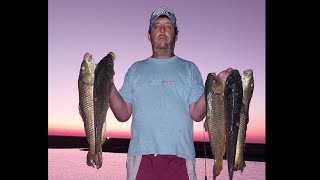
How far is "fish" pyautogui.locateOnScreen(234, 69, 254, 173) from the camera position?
13.9 ft

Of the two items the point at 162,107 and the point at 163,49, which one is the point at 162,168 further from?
the point at 163,49

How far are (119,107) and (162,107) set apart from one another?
1.84ft

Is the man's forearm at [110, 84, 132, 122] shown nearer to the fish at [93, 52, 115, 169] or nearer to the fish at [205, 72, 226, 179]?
the fish at [93, 52, 115, 169]

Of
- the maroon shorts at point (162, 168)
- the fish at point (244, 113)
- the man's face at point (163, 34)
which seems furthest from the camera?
the man's face at point (163, 34)

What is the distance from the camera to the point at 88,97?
435cm

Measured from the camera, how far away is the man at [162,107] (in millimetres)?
4520

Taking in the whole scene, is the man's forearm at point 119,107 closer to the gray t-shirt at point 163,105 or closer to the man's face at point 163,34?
the gray t-shirt at point 163,105

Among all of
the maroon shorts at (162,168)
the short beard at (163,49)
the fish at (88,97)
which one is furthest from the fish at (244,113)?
the fish at (88,97)

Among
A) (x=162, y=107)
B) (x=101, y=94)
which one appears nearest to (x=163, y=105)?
(x=162, y=107)

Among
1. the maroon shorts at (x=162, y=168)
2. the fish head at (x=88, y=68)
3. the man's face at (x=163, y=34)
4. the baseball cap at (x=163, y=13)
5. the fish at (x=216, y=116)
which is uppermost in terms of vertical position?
the baseball cap at (x=163, y=13)

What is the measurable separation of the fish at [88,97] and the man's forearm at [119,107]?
29 centimetres

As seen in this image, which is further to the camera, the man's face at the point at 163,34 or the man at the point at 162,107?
the man's face at the point at 163,34
